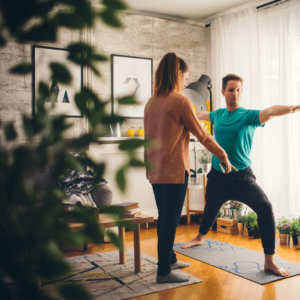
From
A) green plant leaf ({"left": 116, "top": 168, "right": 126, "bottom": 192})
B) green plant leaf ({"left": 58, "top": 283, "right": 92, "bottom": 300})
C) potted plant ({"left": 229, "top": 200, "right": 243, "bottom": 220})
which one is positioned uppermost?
green plant leaf ({"left": 116, "top": 168, "right": 126, "bottom": 192})

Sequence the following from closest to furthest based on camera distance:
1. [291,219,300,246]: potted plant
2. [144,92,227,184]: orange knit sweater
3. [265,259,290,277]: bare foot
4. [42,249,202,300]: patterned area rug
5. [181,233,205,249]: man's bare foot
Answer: [144,92,227,184]: orange knit sweater < [42,249,202,300]: patterned area rug < [265,259,290,277]: bare foot < [181,233,205,249]: man's bare foot < [291,219,300,246]: potted plant

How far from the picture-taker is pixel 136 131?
4.35 meters

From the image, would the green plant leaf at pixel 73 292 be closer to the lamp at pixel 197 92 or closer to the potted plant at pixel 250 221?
the potted plant at pixel 250 221

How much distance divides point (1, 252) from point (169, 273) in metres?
2.10

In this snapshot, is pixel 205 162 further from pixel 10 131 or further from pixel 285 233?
pixel 10 131

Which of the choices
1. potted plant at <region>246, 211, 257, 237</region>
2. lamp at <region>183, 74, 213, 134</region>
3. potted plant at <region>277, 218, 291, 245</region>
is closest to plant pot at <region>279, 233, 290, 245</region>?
potted plant at <region>277, 218, 291, 245</region>

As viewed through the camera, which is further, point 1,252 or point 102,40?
point 102,40

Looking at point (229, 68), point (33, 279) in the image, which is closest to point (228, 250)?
point (229, 68)

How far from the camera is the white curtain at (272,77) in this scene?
12.5 feet

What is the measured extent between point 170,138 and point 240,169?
→ 814 millimetres

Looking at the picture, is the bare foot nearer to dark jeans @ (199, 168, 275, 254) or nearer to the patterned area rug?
dark jeans @ (199, 168, 275, 254)

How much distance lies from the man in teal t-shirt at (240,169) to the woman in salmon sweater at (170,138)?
1.62ft

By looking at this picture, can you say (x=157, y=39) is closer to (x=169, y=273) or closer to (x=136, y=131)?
(x=136, y=131)

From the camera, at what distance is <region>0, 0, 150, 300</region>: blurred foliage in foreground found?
1.23ft
